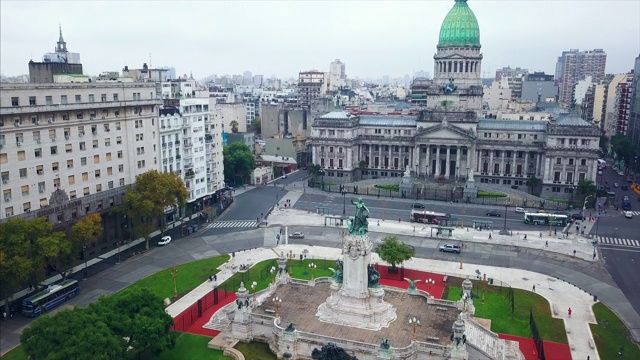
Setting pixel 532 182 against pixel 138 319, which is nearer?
pixel 138 319

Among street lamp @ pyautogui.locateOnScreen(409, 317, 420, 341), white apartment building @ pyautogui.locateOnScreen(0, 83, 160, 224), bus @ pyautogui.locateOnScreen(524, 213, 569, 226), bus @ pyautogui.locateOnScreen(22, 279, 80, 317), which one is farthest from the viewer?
bus @ pyautogui.locateOnScreen(524, 213, 569, 226)

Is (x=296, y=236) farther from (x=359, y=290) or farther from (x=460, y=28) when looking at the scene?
(x=460, y=28)

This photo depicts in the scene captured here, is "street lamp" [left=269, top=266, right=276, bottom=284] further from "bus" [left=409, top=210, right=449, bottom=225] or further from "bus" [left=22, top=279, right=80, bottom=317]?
"bus" [left=409, top=210, right=449, bottom=225]

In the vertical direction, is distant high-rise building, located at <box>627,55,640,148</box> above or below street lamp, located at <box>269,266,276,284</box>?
above

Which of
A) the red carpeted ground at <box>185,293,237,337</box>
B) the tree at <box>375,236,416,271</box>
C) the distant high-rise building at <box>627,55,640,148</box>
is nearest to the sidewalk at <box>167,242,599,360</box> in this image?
the red carpeted ground at <box>185,293,237,337</box>

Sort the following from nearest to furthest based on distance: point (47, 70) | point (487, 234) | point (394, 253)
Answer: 1. point (394, 253)
2. point (47, 70)
3. point (487, 234)

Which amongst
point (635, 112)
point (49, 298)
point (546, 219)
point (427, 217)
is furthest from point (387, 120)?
point (49, 298)
